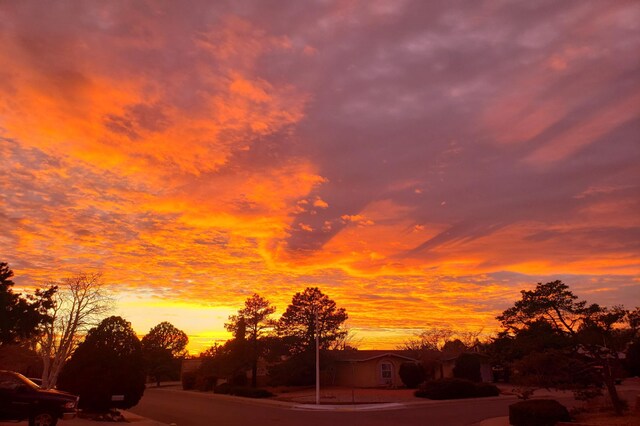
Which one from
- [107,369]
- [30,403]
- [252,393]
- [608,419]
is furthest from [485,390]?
[30,403]

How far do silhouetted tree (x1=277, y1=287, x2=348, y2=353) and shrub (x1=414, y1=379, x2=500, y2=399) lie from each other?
15.8 metres

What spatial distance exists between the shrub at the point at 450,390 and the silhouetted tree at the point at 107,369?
24449mm

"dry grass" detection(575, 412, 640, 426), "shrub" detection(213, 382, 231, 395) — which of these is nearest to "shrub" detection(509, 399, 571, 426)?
"dry grass" detection(575, 412, 640, 426)

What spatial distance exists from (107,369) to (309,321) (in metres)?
32.6

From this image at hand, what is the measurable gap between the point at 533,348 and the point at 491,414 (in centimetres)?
756

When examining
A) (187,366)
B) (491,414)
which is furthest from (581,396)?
(187,366)

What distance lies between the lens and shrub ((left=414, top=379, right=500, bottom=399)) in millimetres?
38656

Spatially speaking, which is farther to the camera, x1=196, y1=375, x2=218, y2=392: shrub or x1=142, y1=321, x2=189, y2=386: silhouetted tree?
x1=142, y1=321, x2=189, y2=386: silhouetted tree

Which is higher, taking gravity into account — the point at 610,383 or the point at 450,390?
the point at 610,383

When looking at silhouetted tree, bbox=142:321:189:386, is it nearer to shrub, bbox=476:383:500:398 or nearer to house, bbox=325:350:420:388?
house, bbox=325:350:420:388

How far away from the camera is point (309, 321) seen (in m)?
54.2

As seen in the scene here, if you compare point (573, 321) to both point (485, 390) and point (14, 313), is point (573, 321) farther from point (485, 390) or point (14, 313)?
point (14, 313)

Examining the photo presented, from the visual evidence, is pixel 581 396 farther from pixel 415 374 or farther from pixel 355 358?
pixel 355 358

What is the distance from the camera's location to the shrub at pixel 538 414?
20.3m
